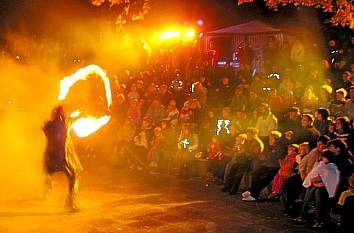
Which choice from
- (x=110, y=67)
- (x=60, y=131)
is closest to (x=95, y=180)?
(x=60, y=131)

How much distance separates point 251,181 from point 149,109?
5569mm

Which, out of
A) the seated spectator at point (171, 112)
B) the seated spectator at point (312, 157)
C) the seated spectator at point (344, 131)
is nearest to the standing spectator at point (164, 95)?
the seated spectator at point (171, 112)

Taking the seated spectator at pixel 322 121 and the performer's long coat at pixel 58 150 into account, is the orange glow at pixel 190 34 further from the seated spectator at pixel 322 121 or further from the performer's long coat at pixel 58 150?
the performer's long coat at pixel 58 150

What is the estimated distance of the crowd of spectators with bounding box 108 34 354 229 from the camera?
391 inches

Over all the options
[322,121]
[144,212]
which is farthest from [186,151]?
[144,212]

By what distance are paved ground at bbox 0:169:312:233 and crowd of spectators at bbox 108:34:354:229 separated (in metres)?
0.66

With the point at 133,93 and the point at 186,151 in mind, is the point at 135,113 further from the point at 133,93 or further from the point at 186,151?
the point at 186,151

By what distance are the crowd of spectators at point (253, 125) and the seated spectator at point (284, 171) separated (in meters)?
0.02

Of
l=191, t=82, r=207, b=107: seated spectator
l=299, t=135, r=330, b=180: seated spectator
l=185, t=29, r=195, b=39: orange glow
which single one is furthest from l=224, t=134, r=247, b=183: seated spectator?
l=185, t=29, r=195, b=39: orange glow

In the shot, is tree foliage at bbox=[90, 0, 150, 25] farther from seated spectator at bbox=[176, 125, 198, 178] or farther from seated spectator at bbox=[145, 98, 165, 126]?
seated spectator at bbox=[176, 125, 198, 178]

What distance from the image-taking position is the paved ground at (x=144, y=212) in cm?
918

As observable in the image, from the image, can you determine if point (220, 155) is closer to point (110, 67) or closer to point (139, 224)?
point (139, 224)

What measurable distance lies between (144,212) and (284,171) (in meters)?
3.26

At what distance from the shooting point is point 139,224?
936 centimetres
